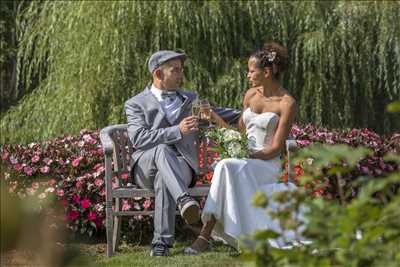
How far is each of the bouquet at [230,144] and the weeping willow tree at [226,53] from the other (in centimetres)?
335

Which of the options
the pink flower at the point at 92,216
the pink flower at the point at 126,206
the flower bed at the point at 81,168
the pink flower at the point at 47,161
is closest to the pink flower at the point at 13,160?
the flower bed at the point at 81,168

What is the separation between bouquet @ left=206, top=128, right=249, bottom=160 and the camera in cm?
544

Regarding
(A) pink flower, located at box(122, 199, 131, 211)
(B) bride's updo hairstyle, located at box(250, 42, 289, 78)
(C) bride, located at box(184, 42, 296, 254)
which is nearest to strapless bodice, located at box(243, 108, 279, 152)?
(C) bride, located at box(184, 42, 296, 254)

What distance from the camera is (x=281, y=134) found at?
18.2 feet

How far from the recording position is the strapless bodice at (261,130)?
5.62 metres

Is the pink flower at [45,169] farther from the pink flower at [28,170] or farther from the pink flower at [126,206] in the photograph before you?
the pink flower at [126,206]

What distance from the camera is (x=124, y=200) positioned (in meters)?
6.57

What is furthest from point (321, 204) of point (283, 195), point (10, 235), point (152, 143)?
point (152, 143)

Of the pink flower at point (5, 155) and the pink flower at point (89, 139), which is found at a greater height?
the pink flower at point (89, 139)

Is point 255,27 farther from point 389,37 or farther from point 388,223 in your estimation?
point 388,223

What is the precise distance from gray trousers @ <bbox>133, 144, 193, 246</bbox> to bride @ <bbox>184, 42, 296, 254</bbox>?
0.62 ft

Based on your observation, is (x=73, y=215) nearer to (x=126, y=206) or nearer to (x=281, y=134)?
(x=126, y=206)

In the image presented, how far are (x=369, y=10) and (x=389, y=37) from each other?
15.4 inches

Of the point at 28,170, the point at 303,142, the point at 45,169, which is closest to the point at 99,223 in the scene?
the point at 45,169
